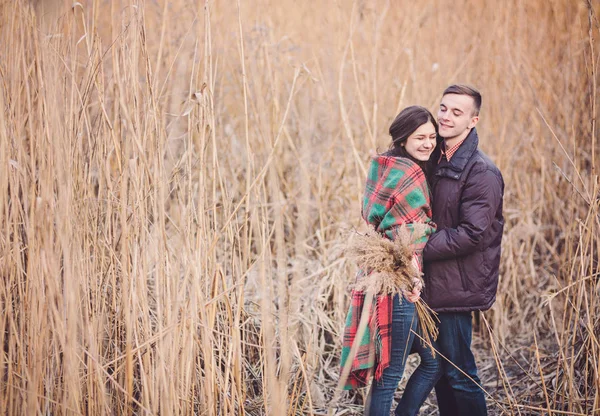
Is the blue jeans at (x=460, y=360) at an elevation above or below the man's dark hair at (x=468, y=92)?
below

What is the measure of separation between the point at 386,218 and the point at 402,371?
51 centimetres

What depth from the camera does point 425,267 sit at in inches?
70.4

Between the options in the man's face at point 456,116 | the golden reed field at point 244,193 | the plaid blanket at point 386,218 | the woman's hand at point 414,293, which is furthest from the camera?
the man's face at point 456,116

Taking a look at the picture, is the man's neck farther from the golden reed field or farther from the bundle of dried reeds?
the bundle of dried reeds

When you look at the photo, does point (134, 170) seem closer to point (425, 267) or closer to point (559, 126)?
point (425, 267)

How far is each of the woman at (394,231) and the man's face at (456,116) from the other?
0.07 meters

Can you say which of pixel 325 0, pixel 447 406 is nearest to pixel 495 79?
pixel 325 0

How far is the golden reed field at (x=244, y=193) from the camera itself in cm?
140

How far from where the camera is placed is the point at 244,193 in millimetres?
2094

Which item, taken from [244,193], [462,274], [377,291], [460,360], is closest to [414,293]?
[377,291]

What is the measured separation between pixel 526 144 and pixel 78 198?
257 cm

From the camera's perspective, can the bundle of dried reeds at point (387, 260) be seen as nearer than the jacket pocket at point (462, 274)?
Yes

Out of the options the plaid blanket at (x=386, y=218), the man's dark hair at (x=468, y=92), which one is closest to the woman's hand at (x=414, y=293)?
the plaid blanket at (x=386, y=218)

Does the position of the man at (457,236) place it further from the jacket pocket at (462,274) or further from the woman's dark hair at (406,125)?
the woman's dark hair at (406,125)
